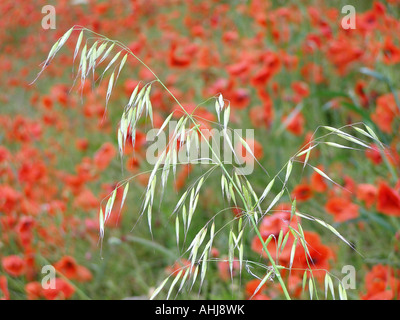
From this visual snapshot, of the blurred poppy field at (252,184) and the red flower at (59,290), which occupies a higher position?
the blurred poppy field at (252,184)

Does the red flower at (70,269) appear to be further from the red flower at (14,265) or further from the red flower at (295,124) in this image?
the red flower at (295,124)

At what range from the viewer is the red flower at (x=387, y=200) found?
0.95m

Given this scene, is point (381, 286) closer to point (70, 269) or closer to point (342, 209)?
point (342, 209)

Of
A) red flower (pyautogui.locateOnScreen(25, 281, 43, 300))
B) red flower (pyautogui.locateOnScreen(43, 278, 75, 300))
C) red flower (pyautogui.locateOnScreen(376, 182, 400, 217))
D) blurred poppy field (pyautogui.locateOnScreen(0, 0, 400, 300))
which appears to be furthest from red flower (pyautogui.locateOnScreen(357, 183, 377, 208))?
red flower (pyautogui.locateOnScreen(25, 281, 43, 300))

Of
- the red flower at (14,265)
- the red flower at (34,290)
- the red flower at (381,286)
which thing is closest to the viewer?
the red flower at (381,286)

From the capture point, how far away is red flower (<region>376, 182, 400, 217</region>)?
3.10 ft

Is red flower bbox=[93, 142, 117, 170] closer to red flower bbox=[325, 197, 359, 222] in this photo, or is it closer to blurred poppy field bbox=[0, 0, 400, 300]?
blurred poppy field bbox=[0, 0, 400, 300]

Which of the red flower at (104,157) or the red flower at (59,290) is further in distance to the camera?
the red flower at (104,157)

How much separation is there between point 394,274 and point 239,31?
2.01m

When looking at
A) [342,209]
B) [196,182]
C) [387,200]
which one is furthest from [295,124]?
[196,182]

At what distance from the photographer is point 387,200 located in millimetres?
965

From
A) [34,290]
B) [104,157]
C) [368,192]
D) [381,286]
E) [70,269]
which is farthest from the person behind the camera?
[104,157]

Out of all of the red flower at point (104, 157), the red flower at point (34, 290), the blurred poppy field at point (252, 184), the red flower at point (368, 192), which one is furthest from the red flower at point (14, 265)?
the red flower at point (368, 192)
